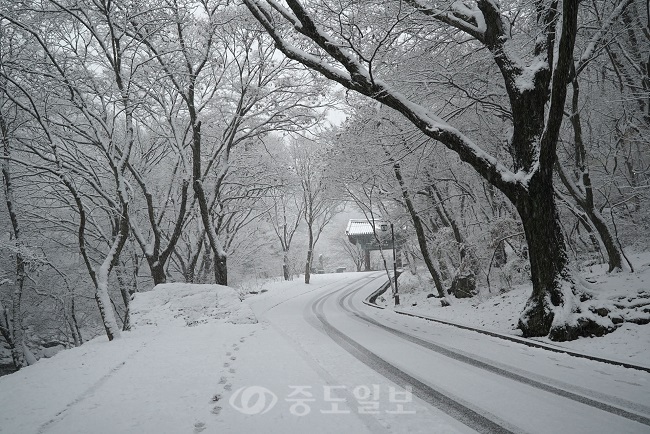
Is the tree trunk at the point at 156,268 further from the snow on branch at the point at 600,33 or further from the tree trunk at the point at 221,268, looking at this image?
the snow on branch at the point at 600,33

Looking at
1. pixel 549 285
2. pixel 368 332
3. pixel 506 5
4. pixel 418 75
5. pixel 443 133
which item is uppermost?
pixel 506 5

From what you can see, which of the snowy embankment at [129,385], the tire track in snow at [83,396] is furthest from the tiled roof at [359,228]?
the tire track in snow at [83,396]

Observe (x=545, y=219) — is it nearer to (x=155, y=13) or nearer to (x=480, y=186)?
(x=480, y=186)

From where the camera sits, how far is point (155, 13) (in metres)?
10.3

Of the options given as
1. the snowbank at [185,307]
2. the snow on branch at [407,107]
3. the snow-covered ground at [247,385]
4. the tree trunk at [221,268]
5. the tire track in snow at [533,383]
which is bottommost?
the tire track in snow at [533,383]

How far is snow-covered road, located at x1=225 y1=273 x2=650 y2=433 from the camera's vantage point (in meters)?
3.11

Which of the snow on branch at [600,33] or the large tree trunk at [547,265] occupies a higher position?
the snow on branch at [600,33]

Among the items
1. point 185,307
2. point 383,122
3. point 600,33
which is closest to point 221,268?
point 185,307

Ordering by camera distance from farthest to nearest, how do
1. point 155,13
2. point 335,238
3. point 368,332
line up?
1. point 335,238
2. point 155,13
3. point 368,332

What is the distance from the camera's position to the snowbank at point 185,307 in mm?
9680

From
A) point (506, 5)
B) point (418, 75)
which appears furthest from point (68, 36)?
point (506, 5)

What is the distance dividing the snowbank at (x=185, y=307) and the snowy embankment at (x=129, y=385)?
26.3 inches

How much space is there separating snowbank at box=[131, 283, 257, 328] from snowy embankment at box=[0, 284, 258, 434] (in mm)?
667

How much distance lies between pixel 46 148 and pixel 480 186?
677 inches
